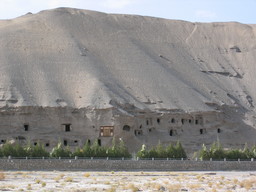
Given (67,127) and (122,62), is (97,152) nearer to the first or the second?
(67,127)

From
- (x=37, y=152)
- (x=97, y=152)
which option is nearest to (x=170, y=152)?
(x=97, y=152)

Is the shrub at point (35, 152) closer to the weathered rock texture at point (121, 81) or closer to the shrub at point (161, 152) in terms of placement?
the shrub at point (161, 152)

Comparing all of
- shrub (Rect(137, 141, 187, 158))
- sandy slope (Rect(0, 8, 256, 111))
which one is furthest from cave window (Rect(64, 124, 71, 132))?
shrub (Rect(137, 141, 187, 158))

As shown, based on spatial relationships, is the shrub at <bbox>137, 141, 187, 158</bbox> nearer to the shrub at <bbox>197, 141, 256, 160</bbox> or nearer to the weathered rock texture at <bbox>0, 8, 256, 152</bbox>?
the shrub at <bbox>197, 141, 256, 160</bbox>

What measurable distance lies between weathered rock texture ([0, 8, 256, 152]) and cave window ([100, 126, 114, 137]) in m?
0.13

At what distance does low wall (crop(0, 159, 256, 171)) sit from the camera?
4991cm

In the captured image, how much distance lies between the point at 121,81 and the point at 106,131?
34.9ft

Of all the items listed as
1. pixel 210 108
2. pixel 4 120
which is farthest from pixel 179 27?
pixel 4 120

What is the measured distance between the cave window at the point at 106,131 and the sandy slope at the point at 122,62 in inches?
Answer: 103

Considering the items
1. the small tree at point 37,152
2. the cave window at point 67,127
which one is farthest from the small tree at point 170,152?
the cave window at point 67,127

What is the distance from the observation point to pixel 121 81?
7831 cm

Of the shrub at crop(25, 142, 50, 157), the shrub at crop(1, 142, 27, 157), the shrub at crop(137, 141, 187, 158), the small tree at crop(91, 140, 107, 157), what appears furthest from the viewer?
the shrub at crop(137, 141, 187, 158)

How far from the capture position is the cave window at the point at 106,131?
69.6 m

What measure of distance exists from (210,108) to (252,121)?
7524 millimetres
